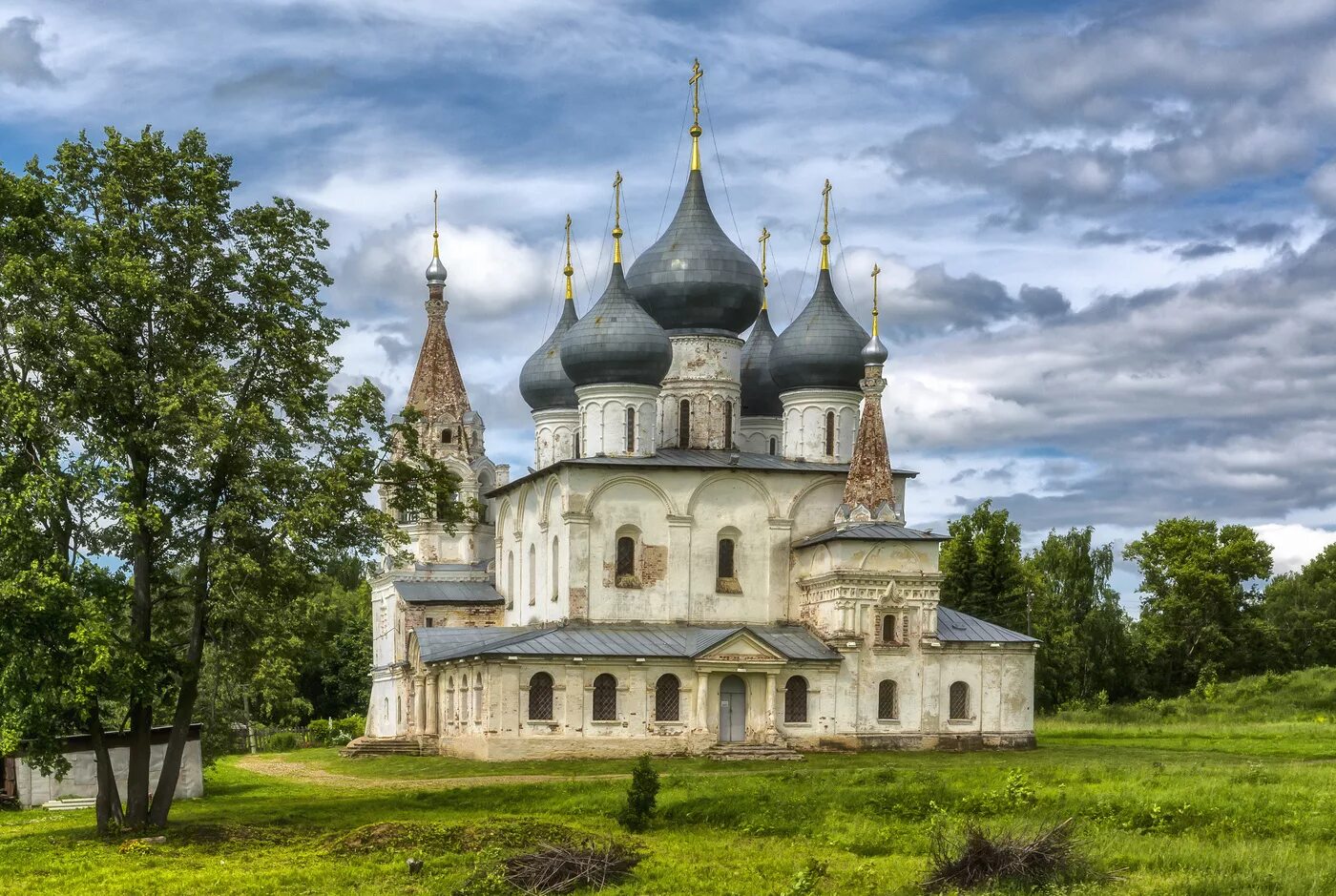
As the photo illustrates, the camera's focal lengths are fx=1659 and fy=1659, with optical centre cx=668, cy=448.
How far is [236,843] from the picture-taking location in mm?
20328

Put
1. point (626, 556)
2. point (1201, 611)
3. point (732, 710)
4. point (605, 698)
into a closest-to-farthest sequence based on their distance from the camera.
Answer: point (605, 698), point (732, 710), point (626, 556), point (1201, 611)

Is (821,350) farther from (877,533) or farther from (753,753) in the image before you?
(753,753)

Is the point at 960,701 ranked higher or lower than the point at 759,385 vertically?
lower

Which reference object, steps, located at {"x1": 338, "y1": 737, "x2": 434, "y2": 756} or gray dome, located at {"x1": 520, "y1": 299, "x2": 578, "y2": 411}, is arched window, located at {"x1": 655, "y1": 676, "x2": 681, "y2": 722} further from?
gray dome, located at {"x1": 520, "y1": 299, "x2": 578, "y2": 411}

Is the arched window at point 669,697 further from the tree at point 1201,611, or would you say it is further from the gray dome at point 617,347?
the tree at point 1201,611

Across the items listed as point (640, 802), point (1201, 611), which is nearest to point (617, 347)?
point (640, 802)

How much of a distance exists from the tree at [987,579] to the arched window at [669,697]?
20.8m

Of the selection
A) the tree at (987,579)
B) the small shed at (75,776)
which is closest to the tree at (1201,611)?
the tree at (987,579)

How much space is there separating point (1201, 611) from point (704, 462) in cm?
3042

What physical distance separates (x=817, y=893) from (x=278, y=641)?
833 cm

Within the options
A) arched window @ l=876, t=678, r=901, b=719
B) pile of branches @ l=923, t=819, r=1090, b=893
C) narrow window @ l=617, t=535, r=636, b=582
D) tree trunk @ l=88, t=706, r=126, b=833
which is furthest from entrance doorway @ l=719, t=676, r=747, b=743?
pile of branches @ l=923, t=819, r=1090, b=893

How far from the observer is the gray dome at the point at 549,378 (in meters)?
43.6

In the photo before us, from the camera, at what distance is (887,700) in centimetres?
3644

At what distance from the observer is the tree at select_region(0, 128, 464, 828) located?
822 inches
